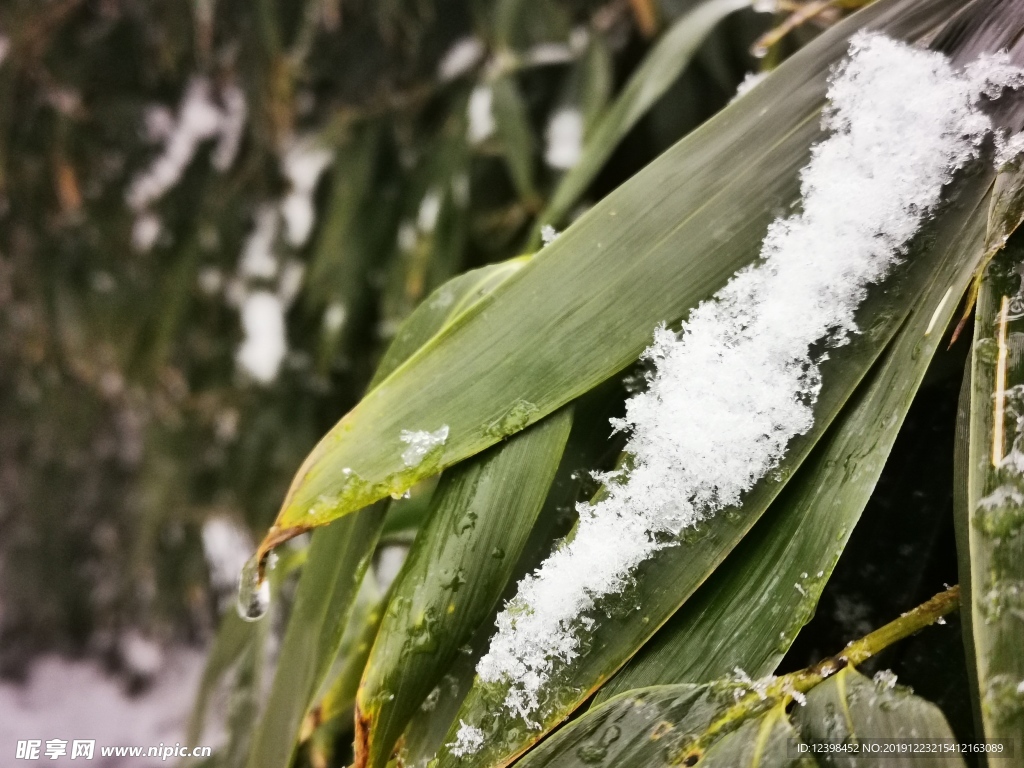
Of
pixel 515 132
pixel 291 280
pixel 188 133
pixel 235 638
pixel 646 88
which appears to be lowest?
pixel 235 638

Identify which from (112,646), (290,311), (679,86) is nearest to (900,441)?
(679,86)

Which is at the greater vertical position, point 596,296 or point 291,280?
point 291,280

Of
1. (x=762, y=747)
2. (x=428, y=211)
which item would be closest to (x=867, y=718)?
(x=762, y=747)

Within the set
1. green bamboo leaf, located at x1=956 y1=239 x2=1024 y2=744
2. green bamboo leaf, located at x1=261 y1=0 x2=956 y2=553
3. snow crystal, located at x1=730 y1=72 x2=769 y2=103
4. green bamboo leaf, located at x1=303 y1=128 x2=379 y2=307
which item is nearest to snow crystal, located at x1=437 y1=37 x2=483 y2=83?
green bamboo leaf, located at x1=303 y1=128 x2=379 y2=307

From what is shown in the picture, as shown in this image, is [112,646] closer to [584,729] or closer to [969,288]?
[584,729]

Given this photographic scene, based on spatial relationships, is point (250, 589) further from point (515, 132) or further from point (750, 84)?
point (515, 132)

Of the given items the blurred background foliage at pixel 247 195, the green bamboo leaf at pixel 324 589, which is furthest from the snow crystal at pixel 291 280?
the green bamboo leaf at pixel 324 589

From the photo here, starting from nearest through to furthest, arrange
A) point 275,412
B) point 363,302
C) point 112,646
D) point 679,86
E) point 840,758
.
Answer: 1. point 840,758
2. point 679,86
3. point 363,302
4. point 275,412
5. point 112,646
